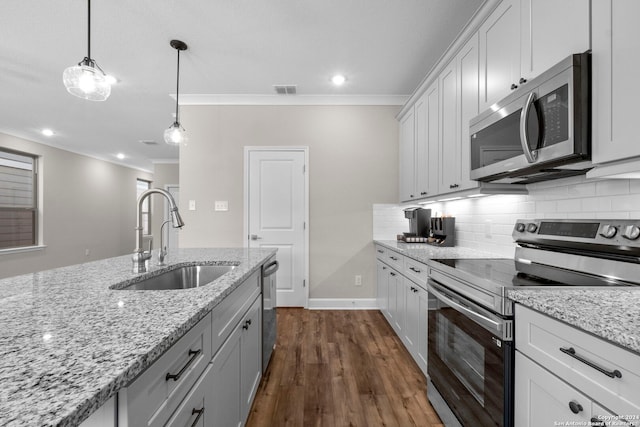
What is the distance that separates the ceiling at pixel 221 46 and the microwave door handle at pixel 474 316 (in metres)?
2.08

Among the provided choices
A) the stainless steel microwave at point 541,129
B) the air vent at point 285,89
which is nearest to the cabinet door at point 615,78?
the stainless steel microwave at point 541,129

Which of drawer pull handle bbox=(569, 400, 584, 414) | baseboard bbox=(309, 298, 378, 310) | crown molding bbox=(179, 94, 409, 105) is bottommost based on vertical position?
baseboard bbox=(309, 298, 378, 310)

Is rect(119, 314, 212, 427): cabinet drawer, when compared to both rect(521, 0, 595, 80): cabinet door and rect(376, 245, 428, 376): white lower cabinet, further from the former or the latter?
rect(521, 0, 595, 80): cabinet door

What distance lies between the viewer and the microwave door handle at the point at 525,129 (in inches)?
51.4

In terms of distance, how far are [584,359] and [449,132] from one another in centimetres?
186

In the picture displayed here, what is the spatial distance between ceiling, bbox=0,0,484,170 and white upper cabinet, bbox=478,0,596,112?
0.57 m

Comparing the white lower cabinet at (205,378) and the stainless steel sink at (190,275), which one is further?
the stainless steel sink at (190,275)

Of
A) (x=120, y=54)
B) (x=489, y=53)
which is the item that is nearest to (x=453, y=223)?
(x=489, y=53)

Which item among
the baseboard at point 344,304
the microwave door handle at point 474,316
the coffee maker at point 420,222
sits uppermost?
the coffee maker at point 420,222

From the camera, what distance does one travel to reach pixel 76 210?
6.02 m

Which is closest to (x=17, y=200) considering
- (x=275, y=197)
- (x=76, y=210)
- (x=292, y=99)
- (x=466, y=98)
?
(x=76, y=210)

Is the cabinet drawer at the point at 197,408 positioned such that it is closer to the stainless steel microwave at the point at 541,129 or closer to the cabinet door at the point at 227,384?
the cabinet door at the point at 227,384

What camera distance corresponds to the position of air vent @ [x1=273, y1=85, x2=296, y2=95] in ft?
11.0

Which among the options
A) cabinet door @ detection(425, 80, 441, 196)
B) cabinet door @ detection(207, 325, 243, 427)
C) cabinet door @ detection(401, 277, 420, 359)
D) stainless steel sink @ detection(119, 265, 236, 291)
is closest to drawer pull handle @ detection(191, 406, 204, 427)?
cabinet door @ detection(207, 325, 243, 427)
